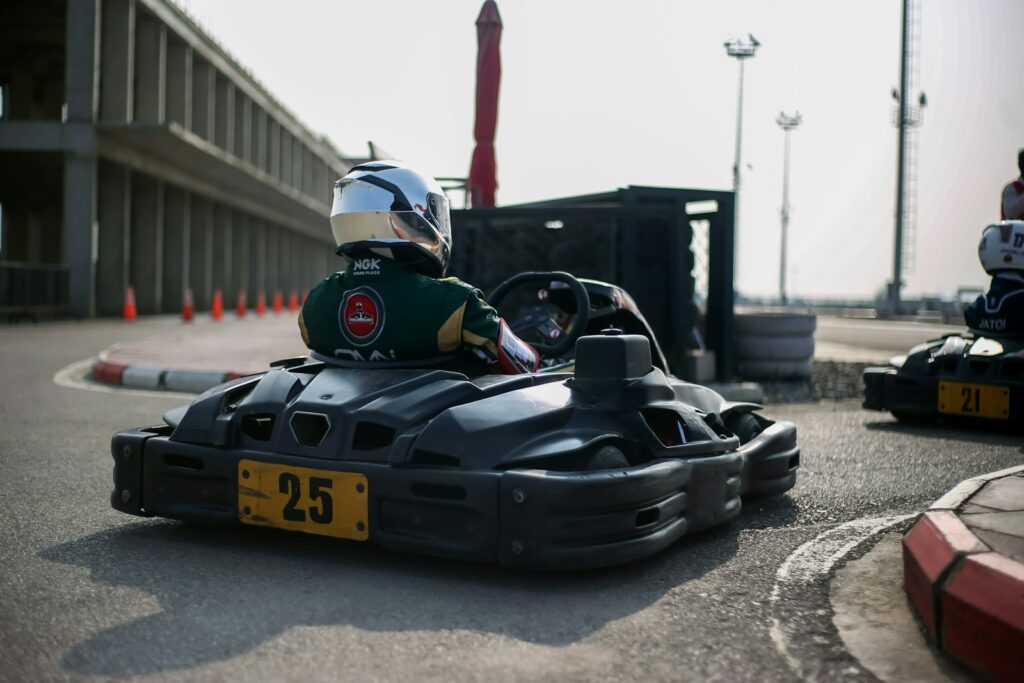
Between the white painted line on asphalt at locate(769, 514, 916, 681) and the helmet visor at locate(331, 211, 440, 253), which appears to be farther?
the helmet visor at locate(331, 211, 440, 253)

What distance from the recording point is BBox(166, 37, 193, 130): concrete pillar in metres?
29.2

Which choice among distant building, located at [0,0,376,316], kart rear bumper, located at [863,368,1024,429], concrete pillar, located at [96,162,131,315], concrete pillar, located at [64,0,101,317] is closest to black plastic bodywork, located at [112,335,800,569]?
kart rear bumper, located at [863,368,1024,429]

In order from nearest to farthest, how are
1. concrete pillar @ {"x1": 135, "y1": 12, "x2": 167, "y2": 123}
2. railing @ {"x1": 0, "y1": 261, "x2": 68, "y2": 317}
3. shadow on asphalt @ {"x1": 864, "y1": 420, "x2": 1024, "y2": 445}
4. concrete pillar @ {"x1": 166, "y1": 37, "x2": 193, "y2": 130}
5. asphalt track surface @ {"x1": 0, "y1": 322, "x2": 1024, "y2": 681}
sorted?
asphalt track surface @ {"x1": 0, "y1": 322, "x2": 1024, "y2": 681} < shadow on asphalt @ {"x1": 864, "y1": 420, "x2": 1024, "y2": 445} < railing @ {"x1": 0, "y1": 261, "x2": 68, "y2": 317} < concrete pillar @ {"x1": 135, "y1": 12, "x2": 167, "y2": 123} < concrete pillar @ {"x1": 166, "y1": 37, "x2": 193, "y2": 130}

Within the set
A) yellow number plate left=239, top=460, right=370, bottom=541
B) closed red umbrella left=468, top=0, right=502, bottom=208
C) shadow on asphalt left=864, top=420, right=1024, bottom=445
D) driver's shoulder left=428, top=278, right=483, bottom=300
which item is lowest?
shadow on asphalt left=864, top=420, right=1024, bottom=445

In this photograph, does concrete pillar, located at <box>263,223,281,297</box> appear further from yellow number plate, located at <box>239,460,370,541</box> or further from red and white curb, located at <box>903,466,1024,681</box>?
red and white curb, located at <box>903,466,1024,681</box>

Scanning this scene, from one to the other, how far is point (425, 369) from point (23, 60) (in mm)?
32224

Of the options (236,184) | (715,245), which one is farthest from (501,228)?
(236,184)

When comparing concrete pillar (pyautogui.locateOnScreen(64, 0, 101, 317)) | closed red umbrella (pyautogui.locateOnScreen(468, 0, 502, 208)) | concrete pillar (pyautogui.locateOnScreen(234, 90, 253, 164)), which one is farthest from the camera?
concrete pillar (pyautogui.locateOnScreen(234, 90, 253, 164))

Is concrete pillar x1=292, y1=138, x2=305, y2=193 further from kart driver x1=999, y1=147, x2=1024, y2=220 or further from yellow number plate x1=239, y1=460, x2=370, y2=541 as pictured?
yellow number plate x1=239, y1=460, x2=370, y2=541

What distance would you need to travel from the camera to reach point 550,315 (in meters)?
4.66

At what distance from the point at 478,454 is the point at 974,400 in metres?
4.97

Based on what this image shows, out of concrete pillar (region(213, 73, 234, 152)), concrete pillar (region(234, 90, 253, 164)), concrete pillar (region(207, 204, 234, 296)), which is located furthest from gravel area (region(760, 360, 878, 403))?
concrete pillar (region(234, 90, 253, 164))

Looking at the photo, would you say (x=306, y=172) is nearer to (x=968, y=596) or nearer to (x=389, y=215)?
(x=389, y=215)

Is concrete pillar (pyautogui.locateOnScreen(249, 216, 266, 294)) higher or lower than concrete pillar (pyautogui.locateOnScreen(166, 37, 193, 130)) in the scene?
lower
